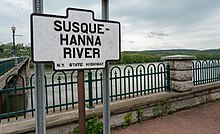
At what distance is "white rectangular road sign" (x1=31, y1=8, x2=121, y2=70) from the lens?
1505 millimetres

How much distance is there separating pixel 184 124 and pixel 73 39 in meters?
3.90

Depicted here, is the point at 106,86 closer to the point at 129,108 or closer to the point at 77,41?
the point at 77,41

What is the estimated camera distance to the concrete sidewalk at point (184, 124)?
4.24 metres

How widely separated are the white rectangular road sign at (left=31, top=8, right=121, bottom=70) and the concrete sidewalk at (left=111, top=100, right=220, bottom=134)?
2.93 m

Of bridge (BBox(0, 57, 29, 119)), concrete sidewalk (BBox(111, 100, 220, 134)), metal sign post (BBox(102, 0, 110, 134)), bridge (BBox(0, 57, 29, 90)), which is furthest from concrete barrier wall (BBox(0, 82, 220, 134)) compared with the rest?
metal sign post (BBox(102, 0, 110, 134))

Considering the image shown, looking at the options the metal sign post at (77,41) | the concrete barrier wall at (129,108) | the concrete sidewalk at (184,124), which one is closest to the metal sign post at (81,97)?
the metal sign post at (77,41)

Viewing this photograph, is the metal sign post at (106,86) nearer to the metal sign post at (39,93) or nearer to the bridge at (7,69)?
the metal sign post at (39,93)

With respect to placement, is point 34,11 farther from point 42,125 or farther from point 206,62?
point 206,62

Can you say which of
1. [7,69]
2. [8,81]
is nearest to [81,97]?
[8,81]

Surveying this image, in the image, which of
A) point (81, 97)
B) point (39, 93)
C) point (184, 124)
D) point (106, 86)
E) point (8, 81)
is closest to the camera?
point (39, 93)

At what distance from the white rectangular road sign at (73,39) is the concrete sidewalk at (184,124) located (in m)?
2.93

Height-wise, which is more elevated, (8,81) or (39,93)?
(39,93)

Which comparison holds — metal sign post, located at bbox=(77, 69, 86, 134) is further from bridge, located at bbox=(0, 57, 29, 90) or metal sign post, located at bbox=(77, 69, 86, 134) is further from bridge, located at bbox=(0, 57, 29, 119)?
bridge, located at bbox=(0, 57, 29, 90)

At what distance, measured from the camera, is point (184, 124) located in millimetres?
4637
